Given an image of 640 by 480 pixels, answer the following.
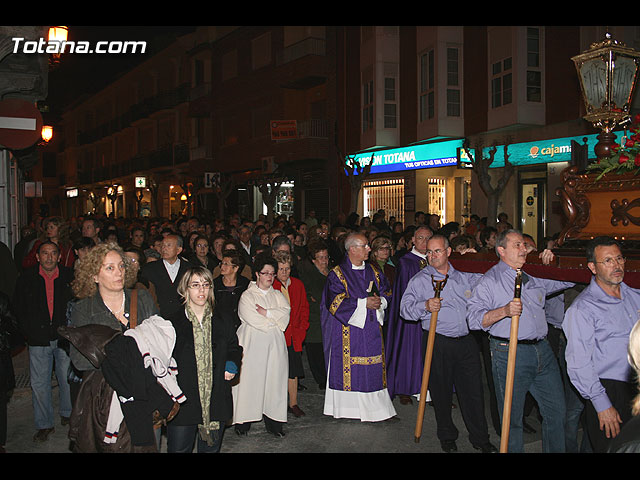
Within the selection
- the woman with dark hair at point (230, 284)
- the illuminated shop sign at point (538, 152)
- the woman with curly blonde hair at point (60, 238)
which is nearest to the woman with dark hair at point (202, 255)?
the woman with curly blonde hair at point (60, 238)

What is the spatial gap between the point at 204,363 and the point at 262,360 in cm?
187

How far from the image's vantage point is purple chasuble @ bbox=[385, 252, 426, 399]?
767 cm

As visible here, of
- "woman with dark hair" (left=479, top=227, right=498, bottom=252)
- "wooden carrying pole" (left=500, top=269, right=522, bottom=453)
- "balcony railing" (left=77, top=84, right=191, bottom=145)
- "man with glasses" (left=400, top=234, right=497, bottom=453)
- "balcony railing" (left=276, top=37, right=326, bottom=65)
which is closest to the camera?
"wooden carrying pole" (left=500, top=269, right=522, bottom=453)

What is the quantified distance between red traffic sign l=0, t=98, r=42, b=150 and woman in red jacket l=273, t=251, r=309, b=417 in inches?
158

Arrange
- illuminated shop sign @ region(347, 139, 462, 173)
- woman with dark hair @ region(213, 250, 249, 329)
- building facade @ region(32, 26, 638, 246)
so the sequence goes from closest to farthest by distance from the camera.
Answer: woman with dark hair @ region(213, 250, 249, 329)
building facade @ region(32, 26, 638, 246)
illuminated shop sign @ region(347, 139, 462, 173)

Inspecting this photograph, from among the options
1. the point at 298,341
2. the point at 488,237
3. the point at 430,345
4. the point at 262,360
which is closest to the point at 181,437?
the point at 262,360

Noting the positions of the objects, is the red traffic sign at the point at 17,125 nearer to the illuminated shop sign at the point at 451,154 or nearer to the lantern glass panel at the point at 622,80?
the lantern glass panel at the point at 622,80

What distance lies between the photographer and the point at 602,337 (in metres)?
4.67

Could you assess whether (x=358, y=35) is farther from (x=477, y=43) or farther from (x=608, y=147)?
(x=608, y=147)

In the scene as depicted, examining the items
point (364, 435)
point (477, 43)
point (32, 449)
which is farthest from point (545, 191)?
point (32, 449)

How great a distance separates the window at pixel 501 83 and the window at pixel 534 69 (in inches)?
20.9

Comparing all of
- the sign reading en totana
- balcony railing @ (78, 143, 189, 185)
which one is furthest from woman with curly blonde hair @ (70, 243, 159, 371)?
balcony railing @ (78, 143, 189, 185)

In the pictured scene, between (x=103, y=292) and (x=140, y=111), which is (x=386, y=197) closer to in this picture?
(x=103, y=292)

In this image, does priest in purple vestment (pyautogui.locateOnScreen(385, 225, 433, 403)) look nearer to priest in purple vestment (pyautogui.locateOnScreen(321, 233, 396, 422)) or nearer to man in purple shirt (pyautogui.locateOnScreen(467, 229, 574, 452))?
priest in purple vestment (pyautogui.locateOnScreen(321, 233, 396, 422))
